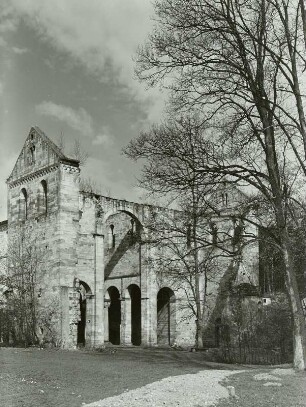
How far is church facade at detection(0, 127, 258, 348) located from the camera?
2853 centimetres

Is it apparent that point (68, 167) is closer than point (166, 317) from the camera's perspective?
Yes

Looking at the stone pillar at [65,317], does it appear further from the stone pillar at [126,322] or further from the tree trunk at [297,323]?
the tree trunk at [297,323]

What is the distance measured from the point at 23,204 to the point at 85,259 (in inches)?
199

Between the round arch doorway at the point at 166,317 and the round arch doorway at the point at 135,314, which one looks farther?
the round arch doorway at the point at 135,314

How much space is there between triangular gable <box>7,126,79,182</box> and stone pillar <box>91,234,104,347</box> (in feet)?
16.3

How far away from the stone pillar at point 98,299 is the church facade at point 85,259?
0.05 m

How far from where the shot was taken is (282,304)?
1157 inches

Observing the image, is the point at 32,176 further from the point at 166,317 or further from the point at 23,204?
the point at 166,317

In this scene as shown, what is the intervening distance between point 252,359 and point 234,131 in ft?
31.5

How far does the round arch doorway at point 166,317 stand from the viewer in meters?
36.5

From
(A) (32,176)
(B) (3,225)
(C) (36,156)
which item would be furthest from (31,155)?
(B) (3,225)

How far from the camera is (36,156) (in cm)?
3119

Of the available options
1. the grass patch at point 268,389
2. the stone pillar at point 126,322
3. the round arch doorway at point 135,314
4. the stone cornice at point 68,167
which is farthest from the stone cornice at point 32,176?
the grass patch at point 268,389

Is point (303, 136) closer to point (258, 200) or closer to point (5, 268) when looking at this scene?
point (258, 200)
